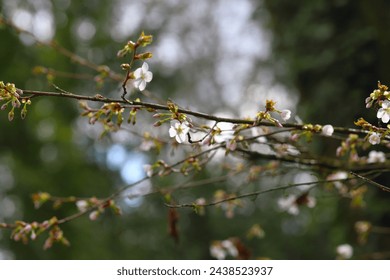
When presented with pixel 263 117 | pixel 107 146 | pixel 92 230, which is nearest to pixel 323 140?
pixel 263 117

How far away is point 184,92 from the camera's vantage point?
6965 mm

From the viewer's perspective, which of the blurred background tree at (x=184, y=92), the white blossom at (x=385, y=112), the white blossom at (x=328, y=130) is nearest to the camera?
the white blossom at (x=385, y=112)

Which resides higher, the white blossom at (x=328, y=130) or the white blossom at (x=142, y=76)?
the white blossom at (x=142, y=76)

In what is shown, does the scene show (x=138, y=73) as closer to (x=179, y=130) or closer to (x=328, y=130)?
(x=179, y=130)

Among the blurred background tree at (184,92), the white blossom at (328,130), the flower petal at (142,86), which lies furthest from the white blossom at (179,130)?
the blurred background tree at (184,92)

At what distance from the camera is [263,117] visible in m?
1.11

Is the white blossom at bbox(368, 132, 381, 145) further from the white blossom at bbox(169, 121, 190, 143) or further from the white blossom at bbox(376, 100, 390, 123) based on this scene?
the white blossom at bbox(169, 121, 190, 143)

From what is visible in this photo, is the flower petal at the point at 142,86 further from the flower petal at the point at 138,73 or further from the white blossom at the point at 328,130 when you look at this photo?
the white blossom at the point at 328,130

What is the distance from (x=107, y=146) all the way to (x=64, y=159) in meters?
0.87

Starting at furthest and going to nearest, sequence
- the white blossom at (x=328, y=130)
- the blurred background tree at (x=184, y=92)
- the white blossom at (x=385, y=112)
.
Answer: the blurred background tree at (x=184, y=92), the white blossom at (x=328, y=130), the white blossom at (x=385, y=112)

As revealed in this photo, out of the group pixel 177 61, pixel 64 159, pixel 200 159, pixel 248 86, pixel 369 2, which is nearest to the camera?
pixel 200 159

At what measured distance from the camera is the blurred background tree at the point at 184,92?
2.67 meters

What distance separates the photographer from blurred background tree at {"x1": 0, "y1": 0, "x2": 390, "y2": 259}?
2.67m
